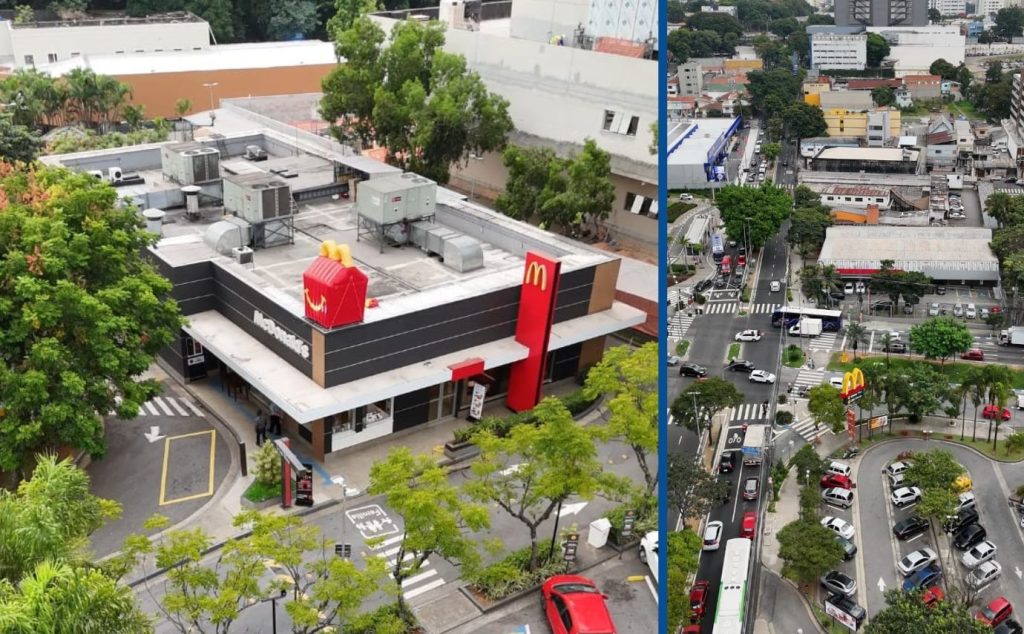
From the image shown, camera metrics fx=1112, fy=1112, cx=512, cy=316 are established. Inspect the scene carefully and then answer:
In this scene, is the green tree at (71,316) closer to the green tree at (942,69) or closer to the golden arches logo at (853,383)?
the golden arches logo at (853,383)

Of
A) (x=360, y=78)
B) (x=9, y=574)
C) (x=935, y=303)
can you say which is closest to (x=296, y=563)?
(x=9, y=574)

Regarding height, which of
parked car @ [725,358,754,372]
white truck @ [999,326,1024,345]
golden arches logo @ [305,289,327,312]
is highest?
golden arches logo @ [305,289,327,312]

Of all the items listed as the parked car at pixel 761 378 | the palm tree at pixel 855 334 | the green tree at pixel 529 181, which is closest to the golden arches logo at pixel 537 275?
the green tree at pixel 529 181

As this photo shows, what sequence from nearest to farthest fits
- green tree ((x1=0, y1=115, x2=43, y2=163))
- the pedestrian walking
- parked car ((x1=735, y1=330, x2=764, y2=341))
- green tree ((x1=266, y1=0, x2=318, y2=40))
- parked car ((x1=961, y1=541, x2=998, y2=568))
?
1. the pedestrian walking
2. parked car ((x1=961, y1=541, x2=998, y2=568))
3. parked car ((x1=735, y1=330, x2=764, y2=341))
4. green tree ((x1=0, y1=115, x2=43, y2=163))
5. green tree ((x1=266, y1=0, x2=318, y2=40))

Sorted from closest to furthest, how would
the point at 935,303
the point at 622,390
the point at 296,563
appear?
the point at 296,563
the point at 622,390
the point at 935,303

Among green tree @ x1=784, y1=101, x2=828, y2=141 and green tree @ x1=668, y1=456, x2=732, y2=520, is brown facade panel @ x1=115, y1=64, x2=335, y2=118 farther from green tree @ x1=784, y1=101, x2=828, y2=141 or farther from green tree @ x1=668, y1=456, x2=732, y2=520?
green tree @ x1=668, y1=456, x2=732, y2=520

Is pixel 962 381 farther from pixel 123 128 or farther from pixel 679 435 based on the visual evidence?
pixel 123 128

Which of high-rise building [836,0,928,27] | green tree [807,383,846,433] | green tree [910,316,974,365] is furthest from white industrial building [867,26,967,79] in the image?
green tree [807,383,846,433]
